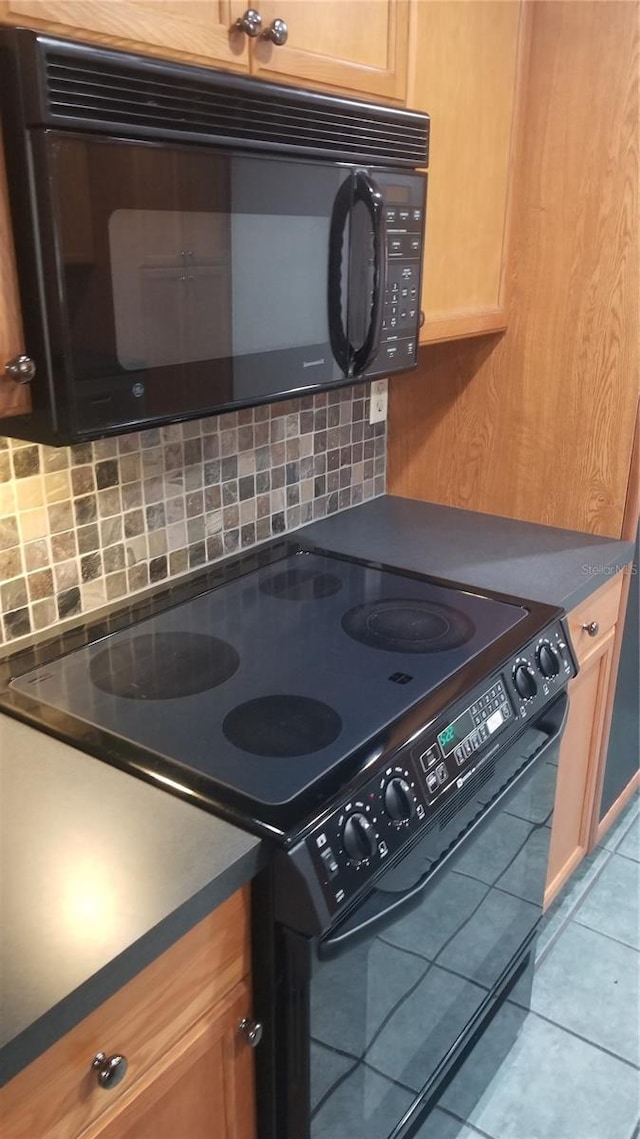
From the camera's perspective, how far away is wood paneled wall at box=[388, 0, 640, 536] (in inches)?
66.4

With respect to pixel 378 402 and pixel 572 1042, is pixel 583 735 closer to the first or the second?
pixel 572 1042

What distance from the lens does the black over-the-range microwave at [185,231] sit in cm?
93

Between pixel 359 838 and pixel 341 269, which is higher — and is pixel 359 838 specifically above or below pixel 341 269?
below

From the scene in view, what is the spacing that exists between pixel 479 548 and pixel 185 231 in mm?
984

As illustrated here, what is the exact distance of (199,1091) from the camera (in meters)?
1.02

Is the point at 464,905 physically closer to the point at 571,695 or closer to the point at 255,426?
the point at 571,695

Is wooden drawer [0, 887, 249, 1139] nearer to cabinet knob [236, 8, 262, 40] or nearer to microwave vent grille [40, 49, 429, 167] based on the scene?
microwave vent grille [40, 49, 429, 167]

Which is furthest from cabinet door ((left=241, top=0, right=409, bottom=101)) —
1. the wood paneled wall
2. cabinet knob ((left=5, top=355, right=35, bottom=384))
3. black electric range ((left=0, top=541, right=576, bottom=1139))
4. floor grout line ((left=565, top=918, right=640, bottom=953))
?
floor grout line ((left=565, top=918, right=640, bottom=953))

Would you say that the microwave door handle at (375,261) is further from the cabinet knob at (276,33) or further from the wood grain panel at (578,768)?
the wood grain panel at (578,768)

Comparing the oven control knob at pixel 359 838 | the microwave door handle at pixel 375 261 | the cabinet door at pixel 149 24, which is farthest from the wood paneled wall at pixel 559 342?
the oven control knob at pixel 359 838

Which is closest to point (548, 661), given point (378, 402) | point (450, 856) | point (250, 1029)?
point (450, 856)

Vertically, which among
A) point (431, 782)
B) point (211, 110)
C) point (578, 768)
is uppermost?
point (211, 110)

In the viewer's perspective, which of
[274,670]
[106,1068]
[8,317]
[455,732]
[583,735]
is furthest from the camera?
[583,735]

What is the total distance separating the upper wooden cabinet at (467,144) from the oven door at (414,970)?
2.62 ft
